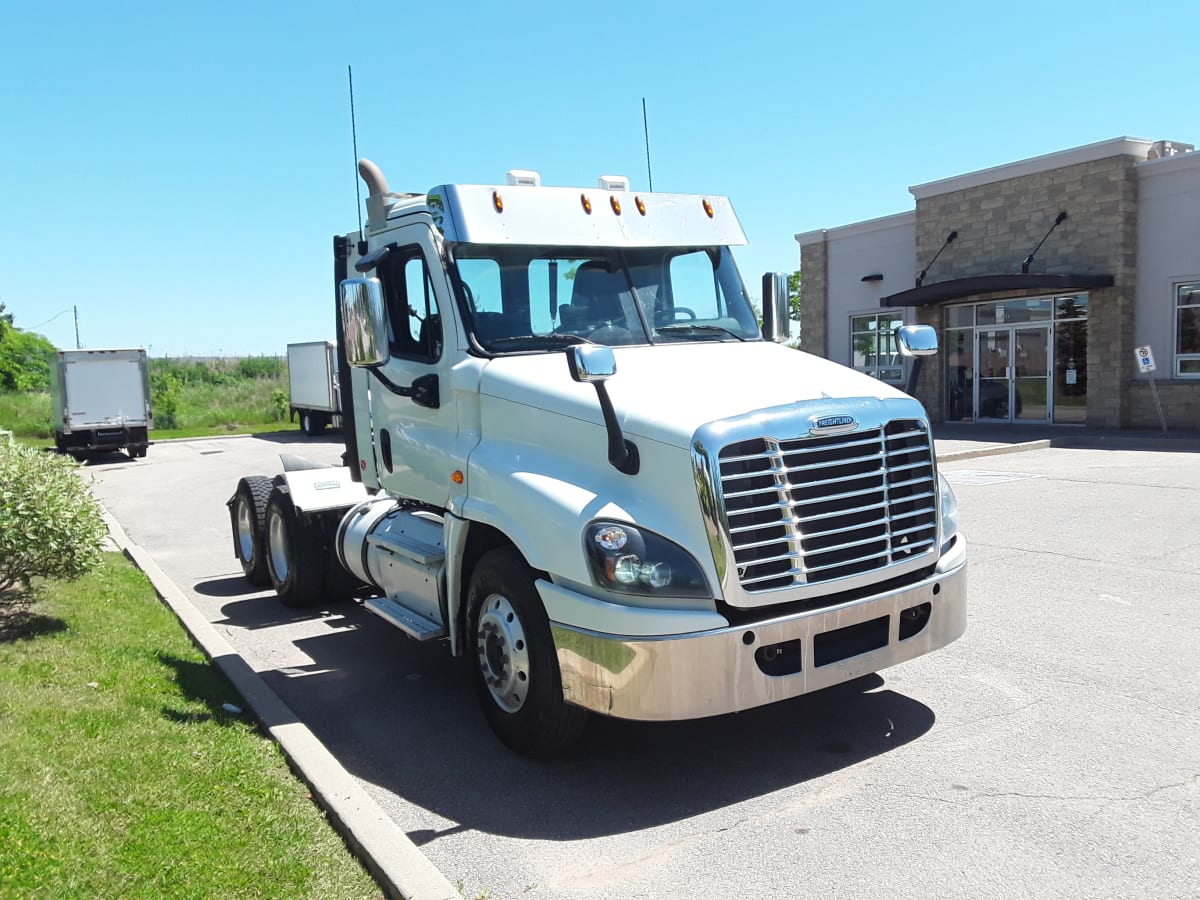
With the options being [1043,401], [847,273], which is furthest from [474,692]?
[847,273]

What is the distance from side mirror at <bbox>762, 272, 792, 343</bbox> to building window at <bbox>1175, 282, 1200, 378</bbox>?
731 inches

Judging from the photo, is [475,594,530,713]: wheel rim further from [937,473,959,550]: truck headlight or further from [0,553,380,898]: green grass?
[937,473,959,550]: truck headlight

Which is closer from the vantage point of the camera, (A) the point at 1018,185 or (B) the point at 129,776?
(B) the point at 129,776

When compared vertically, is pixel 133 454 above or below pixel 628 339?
below

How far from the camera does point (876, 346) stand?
94.8ft

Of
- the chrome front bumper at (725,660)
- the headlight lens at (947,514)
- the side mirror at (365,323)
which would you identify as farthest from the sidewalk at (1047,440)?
the side mirror at (365,323)

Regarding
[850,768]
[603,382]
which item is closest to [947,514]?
[850,768]

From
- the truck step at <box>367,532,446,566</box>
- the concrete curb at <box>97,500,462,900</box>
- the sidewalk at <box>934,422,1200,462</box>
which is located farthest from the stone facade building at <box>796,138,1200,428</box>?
the concrete curb at <box>97,500,462,900</box>

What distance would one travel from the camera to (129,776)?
4453 millimetres

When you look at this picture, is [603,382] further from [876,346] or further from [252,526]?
[876,346]

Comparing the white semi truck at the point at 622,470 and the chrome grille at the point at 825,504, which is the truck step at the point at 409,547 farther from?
the chrome grille at the point at 825,504

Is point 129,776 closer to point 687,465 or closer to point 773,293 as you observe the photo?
point 687,465

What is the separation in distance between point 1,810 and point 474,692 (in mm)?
2625

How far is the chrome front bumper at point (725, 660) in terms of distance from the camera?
13.8 ft
